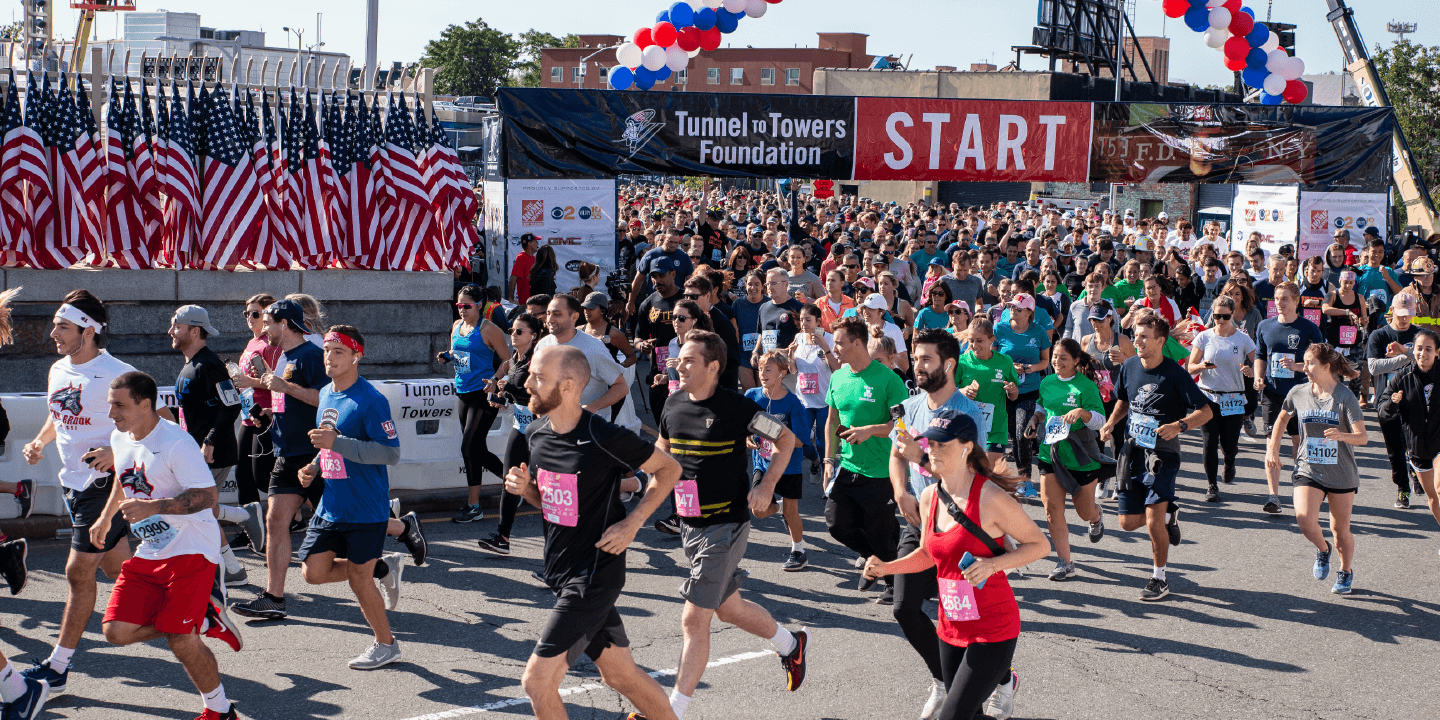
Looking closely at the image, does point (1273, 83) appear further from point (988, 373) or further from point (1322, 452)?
point (1322, 452)

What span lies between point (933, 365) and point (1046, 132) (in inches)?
507

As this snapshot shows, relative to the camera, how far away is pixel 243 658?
6.48 m

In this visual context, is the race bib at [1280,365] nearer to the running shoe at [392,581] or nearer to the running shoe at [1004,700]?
the running shoe at [1004,700]

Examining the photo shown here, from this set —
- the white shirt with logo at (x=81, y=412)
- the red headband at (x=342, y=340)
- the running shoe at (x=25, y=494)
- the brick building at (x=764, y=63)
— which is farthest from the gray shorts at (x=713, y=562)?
the brick building at (x=764, y=63)

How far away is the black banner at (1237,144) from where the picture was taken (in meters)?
18.7

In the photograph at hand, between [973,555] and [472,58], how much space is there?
101901mm

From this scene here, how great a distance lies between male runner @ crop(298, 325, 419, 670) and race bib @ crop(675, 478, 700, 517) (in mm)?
→ 1420

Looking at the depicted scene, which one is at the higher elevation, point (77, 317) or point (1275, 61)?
point (1275, 61)

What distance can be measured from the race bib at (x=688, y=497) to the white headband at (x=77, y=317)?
9.82ft

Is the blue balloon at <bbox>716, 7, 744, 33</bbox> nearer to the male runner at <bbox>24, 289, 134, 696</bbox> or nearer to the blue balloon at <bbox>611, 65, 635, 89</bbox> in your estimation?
the blue balloon at <bbox>611, 65, 635, 89</bbox>

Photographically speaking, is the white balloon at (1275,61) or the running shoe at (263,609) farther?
the white balloon at (1275,61)

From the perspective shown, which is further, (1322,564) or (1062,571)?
(1062,571)

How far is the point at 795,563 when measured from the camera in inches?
332

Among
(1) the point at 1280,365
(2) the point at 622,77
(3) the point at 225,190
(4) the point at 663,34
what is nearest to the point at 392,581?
(3) the point at 225,190
